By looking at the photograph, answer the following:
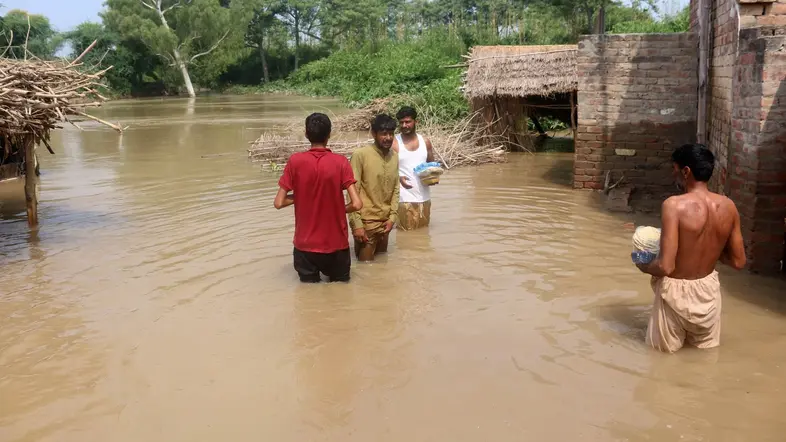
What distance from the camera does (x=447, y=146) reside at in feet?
42.7

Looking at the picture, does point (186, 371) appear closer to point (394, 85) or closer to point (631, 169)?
point (631, 169)

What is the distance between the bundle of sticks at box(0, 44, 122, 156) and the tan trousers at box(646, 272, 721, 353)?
5.38m

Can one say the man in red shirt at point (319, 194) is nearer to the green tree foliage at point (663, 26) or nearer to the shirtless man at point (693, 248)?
the shirtless man at point (693, 248)

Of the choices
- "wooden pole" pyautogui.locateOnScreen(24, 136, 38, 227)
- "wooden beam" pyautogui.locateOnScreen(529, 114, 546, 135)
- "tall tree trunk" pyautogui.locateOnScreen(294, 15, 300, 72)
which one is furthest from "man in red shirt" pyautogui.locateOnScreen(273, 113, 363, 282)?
"tall tree trunk" pyautogui.locateOnScreen(294, 15, 300, 72)

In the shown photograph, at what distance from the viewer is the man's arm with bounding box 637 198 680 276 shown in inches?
150

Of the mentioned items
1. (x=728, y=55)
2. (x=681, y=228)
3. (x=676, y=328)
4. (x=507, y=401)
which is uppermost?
(x=728, y=55)

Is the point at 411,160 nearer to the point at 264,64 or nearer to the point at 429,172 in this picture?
the point at 429,172

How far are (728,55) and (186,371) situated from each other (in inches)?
228

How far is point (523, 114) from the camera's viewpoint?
14625mm

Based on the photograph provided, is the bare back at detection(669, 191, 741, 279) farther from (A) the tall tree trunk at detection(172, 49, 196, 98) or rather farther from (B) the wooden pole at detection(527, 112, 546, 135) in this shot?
(A) the tall tree trunk at detection(172, 49, 196, 98)

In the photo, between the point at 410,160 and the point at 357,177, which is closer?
the point at 357,177

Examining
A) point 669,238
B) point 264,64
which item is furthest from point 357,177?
point 264,64

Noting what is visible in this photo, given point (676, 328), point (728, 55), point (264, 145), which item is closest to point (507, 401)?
point (676, 328)

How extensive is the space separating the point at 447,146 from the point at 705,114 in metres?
A: 5.62
